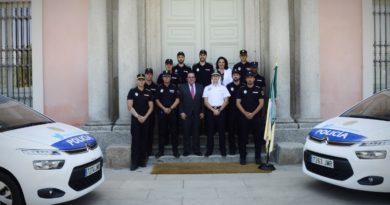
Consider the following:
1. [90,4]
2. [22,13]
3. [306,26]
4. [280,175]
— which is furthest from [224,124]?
[22,13]

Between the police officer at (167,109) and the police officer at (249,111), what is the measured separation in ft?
4.54

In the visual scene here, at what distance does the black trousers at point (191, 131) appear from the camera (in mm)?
9805

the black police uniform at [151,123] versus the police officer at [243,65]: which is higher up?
the police officer at [243,65]

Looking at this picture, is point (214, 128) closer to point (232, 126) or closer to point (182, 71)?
point (232, 126)

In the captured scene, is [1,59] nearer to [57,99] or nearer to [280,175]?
[57,99]

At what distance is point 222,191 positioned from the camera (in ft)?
24.3

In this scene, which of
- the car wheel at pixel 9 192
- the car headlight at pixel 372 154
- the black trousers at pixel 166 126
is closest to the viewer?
the car wheel at pixel 9 192

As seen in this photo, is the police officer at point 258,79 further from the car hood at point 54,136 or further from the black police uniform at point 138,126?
the car hood at point 54,136

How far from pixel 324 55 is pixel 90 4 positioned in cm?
565

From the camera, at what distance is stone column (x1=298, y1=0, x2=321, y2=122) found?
10.4 m

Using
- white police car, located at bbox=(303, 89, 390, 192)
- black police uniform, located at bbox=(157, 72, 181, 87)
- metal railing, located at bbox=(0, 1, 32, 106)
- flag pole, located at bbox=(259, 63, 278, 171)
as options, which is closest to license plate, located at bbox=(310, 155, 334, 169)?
white police car, located at bbox=(303, 89, 390, 192)

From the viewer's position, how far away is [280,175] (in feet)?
28.1

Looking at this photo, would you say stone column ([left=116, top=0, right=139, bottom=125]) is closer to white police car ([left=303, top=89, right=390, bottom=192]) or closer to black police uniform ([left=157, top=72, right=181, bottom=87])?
black police uniform ([left=157, top=72, right=181, bottom=87])

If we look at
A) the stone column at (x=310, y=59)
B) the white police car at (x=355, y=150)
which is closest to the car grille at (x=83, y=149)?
the white police car at (x=355, y=150)
